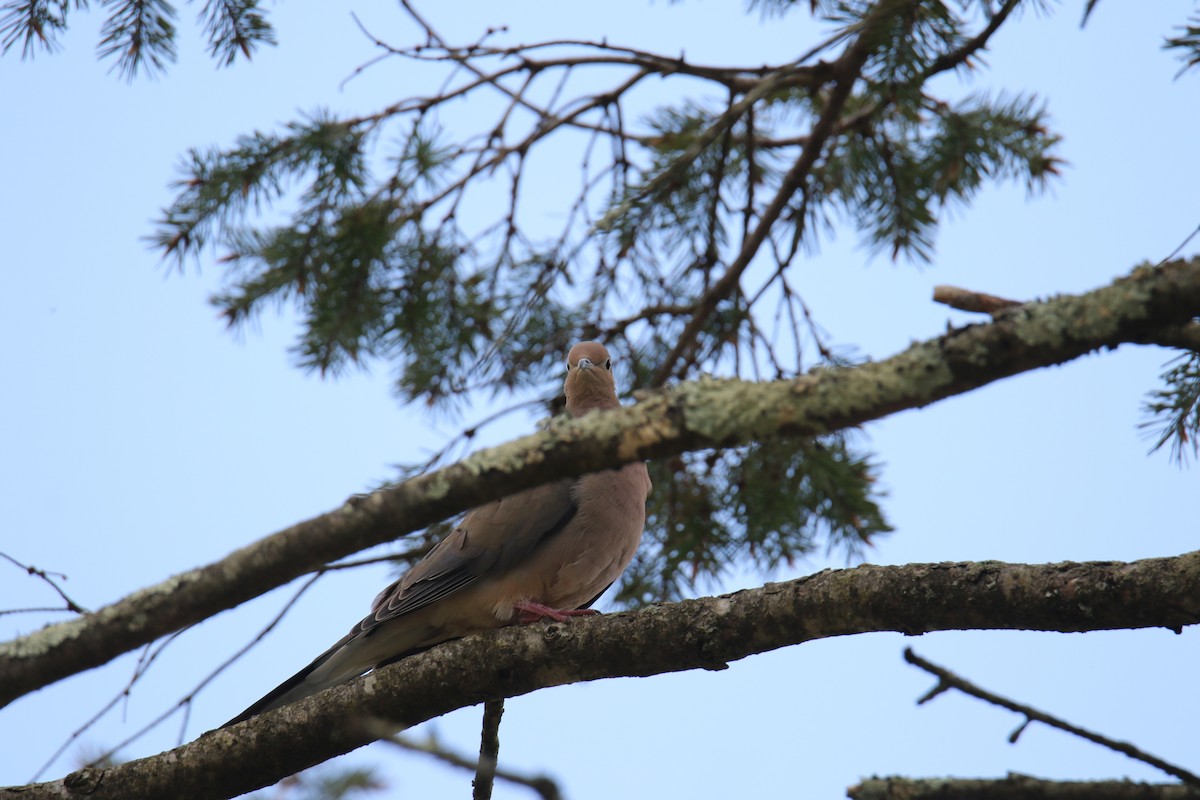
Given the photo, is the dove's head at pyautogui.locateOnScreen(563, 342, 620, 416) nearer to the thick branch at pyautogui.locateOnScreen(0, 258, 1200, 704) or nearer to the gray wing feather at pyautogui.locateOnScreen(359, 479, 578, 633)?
the gray wing feather at pyautogui.locateOnScreen(359, 479, 578, 633)

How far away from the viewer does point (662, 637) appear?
2457 millimetres

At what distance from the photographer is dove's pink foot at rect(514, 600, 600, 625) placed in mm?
3244

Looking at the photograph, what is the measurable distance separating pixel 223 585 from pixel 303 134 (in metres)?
2.62

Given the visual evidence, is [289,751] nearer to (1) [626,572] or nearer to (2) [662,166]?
(1) [626,572]

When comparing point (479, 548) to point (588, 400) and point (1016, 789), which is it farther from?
point (1016, 789)

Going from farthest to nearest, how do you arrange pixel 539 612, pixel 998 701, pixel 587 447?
pixel 539 612, pixel 998 701, pixel 587 447

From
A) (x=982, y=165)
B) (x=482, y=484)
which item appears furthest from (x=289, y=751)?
(x=982, y=165)

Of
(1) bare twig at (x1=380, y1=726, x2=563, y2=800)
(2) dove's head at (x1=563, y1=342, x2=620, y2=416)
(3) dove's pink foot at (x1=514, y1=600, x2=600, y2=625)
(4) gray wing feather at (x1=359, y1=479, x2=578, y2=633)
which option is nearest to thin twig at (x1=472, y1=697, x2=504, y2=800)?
(3) dove's pink foot at (x1=514, y1=600, x2=600, y2=625)

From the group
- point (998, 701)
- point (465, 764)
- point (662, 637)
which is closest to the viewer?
point (465, 764)

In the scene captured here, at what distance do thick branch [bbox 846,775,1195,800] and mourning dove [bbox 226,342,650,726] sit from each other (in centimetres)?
179

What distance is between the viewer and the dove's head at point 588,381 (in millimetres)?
3912

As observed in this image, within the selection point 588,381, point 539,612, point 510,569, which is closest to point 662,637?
point 539,612

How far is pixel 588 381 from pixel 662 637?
5.37ft

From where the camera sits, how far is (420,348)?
397cm
